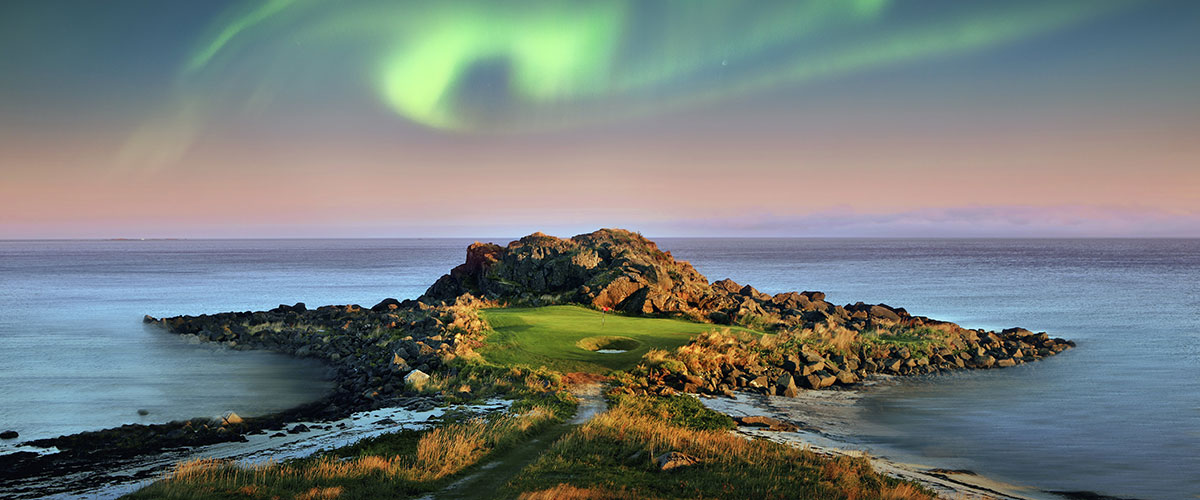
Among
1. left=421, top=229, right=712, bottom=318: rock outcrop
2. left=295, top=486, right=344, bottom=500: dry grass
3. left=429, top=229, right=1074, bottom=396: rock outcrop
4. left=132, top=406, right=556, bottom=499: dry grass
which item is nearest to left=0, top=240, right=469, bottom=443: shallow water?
left=132, top=406, right=556, bottom=499: dry grass

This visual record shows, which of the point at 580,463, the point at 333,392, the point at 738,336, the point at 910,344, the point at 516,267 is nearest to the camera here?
the point at 580,463

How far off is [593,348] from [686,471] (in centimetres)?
1721

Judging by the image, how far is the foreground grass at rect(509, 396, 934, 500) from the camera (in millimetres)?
13008

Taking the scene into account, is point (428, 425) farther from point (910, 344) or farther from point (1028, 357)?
point (1028, 357)

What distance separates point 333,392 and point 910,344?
96.4 feet

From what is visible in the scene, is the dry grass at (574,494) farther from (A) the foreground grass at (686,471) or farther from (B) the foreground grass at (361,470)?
(B) the foreground grass at (361,470)

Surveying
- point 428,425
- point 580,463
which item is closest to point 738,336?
point 428,425

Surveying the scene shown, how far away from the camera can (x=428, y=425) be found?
65.8 ft

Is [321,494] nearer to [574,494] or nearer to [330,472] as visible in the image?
[330,472]

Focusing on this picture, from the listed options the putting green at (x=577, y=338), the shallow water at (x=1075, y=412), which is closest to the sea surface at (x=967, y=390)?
the shallow water at (x=1075, y=412)

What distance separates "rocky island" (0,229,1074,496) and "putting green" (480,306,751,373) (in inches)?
13.7

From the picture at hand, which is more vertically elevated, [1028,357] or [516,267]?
[516,267]

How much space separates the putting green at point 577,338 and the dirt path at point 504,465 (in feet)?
21.8

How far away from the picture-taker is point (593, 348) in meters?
31.4
